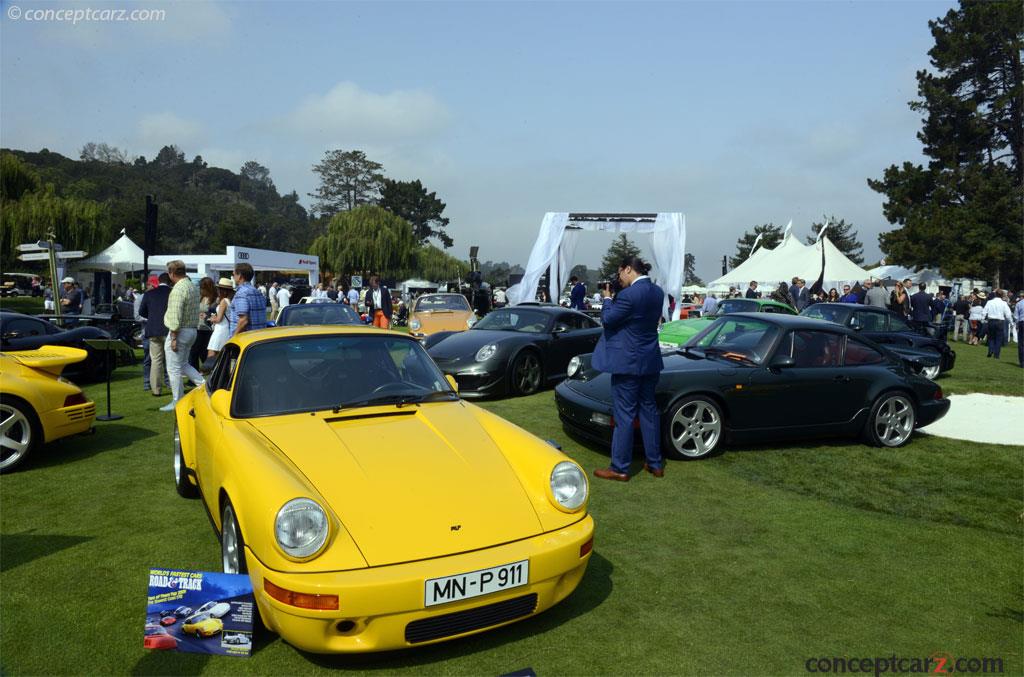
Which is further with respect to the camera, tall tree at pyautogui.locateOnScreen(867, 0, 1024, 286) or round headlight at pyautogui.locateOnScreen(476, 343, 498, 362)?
tall tree at pyautogui.locateOnScreen(867, 0, 1024, 286)

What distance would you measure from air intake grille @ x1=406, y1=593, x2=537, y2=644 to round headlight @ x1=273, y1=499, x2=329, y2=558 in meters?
0.51

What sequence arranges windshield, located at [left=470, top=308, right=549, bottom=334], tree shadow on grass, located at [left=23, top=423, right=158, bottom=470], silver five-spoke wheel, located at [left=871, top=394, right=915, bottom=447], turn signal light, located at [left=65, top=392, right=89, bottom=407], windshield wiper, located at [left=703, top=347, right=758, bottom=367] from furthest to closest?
1. windshield, located at [left=470, top=308, right=549, bottom=334]
2. silver five-spoke wheel, located at [left=871, top=394, right=915, bottom=447]
3. windshield wiper, located at [left=703, top=347, right=758, bottom=367]
4. tree shadow on grass, located at [left=23, top=423, right=158, bottom=470]
5. turn signal light, located at [left=65, top=392, right=89, bottom=407]

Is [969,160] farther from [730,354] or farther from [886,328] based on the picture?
[730,354]

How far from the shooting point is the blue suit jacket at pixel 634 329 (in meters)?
5.39

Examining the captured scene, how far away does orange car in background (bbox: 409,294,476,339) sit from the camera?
1477 centimetres

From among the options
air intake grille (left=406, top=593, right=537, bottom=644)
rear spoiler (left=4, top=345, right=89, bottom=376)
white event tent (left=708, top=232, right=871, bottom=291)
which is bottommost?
air intake grille (left=406, top=593, right=537, bottom=644)

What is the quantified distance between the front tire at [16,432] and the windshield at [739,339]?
20.5 ft

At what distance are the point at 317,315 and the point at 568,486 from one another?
9.61m

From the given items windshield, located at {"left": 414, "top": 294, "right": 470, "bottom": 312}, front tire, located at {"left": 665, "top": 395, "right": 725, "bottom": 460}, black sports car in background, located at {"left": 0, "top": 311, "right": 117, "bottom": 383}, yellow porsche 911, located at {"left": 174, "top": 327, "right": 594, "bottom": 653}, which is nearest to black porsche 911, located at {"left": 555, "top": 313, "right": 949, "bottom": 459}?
front tire, located at {"left": 665, "top": 395, "right": 725, "bottom": 460}

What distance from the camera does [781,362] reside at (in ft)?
21.3

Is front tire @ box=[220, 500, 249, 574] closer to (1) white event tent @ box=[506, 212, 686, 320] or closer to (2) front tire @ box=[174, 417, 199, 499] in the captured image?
(2) front tire @ box=[174, 417, 199, 499]

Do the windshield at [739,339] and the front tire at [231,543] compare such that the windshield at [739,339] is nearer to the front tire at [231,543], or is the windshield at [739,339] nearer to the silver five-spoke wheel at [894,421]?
the silver five-spoke wheel at [894,421]

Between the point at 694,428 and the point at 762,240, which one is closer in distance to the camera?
the point at 694,428

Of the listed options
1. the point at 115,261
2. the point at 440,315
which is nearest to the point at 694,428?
the point at 440,315
